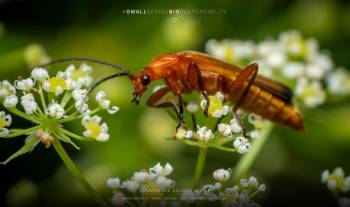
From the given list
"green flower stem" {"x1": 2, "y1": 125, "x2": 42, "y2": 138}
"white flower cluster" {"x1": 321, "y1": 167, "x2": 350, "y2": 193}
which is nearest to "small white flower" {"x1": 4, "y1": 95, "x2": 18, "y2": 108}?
"green flower stem" {"x1": 2, "y1": 125, "x2": 42, "y2": 138}

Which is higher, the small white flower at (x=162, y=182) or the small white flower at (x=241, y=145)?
the small white flower at (x=241, y=145)

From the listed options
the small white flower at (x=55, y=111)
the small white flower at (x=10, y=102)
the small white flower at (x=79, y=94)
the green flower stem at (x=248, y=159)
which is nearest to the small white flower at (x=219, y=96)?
the green flower stem at (x=248, y=159)

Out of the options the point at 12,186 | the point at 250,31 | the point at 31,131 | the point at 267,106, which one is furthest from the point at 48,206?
the point at 250,31

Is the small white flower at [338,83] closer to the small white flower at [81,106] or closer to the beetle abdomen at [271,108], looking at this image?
the beetle abdomen at [271,108]

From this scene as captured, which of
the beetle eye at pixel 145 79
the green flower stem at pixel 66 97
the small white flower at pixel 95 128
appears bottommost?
the small white flower at pixel 95 128

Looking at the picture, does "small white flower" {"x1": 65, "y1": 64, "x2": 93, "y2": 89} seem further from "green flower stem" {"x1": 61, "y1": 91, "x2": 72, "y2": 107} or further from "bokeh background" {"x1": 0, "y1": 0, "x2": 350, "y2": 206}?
"bokeh background" {"x1": 0, "y1": 0, "x2": 350, "y2": 206}

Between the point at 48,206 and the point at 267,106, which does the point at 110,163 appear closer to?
the point at 48,206
